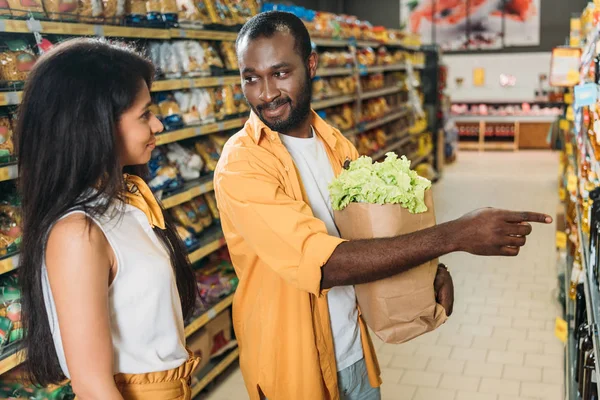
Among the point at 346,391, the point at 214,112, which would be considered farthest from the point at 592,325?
the point at 214,112

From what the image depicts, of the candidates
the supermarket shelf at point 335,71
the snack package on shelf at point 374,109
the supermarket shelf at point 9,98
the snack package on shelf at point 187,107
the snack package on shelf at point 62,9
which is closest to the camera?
the supermarket shelf at point 9,98

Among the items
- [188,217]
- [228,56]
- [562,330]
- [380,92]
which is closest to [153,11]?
[228,56]

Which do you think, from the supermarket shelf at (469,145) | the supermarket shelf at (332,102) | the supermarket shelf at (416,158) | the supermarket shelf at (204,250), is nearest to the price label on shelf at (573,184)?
the supermarket shelf at (332,102)

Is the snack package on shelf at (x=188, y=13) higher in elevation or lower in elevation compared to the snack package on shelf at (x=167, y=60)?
higher

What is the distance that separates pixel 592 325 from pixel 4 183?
98.6 inches

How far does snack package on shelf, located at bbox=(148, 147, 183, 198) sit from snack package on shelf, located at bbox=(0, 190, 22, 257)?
860 millimetres

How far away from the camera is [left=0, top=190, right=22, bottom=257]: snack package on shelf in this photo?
2402 millimetres

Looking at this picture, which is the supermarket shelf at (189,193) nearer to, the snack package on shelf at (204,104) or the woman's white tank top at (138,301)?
the snack package on shelf at (204,104)

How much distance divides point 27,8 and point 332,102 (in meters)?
3.67

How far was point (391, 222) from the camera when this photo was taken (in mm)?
1577

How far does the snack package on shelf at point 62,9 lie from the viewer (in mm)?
2545

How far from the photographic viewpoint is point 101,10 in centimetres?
285

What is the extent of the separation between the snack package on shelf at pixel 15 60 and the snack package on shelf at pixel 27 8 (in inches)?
5.9

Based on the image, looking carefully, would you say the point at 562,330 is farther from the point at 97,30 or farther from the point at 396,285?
the point at 97,30
